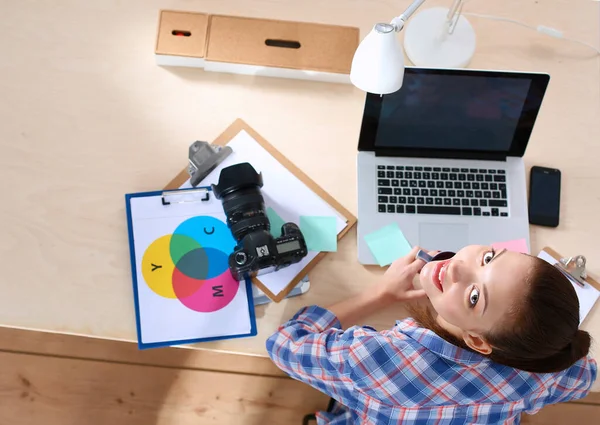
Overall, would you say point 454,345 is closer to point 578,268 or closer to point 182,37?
point 578,268

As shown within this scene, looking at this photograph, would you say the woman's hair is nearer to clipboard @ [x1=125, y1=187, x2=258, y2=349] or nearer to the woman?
the woman

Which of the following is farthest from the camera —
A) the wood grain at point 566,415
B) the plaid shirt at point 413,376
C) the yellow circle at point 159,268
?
the wood grain at point 566,415

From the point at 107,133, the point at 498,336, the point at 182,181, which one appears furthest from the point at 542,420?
the point at 107,133

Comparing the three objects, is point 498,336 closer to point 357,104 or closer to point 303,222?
point 303,222

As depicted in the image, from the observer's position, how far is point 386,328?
999 mm

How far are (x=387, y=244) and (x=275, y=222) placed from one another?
0.70 feet

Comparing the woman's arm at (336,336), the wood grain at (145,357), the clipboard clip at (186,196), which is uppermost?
the clipboard clip at (186,196)

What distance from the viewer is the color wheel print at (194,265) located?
3.20 feet

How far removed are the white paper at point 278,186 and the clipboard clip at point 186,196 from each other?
0.02m

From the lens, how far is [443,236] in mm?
1031

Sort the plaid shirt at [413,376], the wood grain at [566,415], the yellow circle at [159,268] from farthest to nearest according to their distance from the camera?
1. the wood grain at [566,415]
2. the yellow circle at [159,268]
3. the plaid shirt at [413,376]

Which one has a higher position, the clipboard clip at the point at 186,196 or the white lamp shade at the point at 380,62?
the white lamp shade at the point at 380,62

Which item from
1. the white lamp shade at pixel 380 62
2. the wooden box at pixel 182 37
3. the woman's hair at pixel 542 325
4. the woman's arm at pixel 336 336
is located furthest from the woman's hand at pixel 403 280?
the wooden box at pixel 182 37

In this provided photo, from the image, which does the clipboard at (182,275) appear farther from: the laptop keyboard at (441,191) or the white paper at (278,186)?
the laptop keyboard at (441,191)
